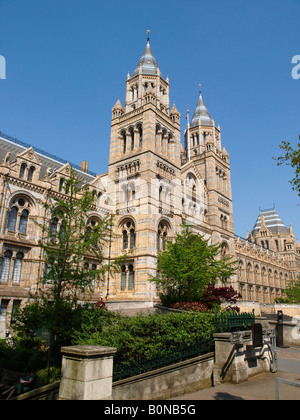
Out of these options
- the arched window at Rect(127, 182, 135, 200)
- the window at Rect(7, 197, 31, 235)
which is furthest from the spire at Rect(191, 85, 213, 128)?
the window at Rect(7, 197, 31, 235)

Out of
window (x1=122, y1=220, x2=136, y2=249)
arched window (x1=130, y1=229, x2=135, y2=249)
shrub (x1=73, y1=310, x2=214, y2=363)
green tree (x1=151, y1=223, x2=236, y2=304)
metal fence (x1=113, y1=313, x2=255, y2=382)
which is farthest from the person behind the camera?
window (x1=122, y1=220, x2=136, y2=249)

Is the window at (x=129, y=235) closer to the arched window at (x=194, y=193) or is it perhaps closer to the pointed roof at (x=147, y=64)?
the arched window at (x=194, y=193)

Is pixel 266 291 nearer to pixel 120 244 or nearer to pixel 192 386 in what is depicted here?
pixel 120 244

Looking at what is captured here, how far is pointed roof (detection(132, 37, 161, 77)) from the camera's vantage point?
128 feet

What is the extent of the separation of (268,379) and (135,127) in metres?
29.2

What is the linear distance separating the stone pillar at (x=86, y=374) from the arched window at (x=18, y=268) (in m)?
19.9

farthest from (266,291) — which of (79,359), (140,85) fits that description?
(79,359)

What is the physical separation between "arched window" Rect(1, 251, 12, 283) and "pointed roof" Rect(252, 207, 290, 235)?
86.0 meters

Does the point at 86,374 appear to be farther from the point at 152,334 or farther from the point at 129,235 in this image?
the point at 129,235

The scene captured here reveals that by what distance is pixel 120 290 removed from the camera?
30828 millimetres

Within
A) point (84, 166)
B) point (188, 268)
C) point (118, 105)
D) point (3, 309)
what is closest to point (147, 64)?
point (118, 105)

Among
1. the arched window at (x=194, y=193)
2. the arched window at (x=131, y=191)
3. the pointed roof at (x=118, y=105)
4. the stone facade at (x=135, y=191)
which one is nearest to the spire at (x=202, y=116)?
the stone facade at (x=135, y=191)

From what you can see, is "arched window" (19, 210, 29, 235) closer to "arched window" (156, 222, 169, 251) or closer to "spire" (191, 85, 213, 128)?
"arched window" (156, 222, 169, 251)

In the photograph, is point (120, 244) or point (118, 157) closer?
point (120, 244)
